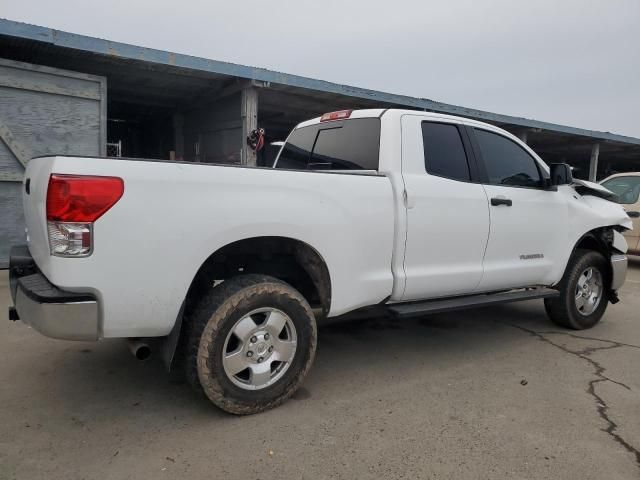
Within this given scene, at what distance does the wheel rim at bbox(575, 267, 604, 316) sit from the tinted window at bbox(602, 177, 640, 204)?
494 centimetres

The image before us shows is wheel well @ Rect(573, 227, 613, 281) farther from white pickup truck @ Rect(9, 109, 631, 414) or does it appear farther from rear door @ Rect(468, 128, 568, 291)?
rear door @ Rect(468, 128, 568, 291)

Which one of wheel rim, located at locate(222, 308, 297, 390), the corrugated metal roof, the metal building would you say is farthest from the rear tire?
the corrugated metal roof

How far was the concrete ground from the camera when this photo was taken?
250cm

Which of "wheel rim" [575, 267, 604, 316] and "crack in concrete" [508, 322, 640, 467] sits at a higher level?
"wheel rim" [575, 267, 604, 316]

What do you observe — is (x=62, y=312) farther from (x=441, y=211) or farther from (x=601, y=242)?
(x=601, y=242)

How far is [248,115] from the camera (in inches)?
351

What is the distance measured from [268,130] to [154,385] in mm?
12415

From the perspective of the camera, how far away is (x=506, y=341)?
465 centimetres

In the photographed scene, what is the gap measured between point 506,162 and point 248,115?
18.7 ft

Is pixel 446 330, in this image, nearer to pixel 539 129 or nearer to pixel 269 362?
pixel 269 362

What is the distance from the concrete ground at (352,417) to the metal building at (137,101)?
95.0 inches

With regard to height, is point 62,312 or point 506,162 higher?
point 506,162

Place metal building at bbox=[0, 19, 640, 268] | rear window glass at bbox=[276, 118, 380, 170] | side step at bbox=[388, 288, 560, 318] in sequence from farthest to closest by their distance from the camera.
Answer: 1. metal building at bbox=[0, 19, 640, 268]
2. rear window glass at bbox=[276, 118, 380, 170]
3. side step at bbox=[388, 288, 560, 318]

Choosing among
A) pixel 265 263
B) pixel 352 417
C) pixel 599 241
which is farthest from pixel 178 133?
pixel 352 417
